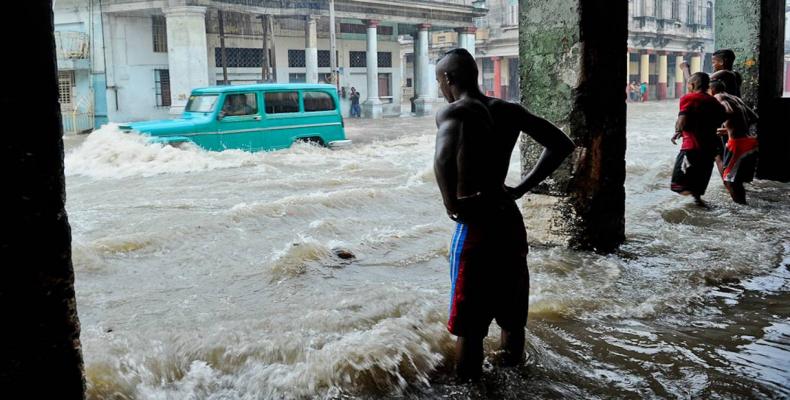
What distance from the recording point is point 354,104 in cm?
2781

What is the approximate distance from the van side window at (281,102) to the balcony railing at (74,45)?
34.5 ft

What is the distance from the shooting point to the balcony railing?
21.0 metres

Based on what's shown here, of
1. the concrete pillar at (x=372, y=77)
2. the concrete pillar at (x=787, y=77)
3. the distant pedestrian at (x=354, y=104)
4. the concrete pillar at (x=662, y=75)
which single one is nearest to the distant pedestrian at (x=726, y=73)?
the concrete pillar at (x=372, y=77)

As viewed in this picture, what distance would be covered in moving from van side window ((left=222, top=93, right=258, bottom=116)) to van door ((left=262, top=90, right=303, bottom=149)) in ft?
0.85

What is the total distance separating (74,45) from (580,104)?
65.6 ft

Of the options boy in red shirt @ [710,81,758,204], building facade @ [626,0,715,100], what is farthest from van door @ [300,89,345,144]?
building facade @ [626,0,715,100]

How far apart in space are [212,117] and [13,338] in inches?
446

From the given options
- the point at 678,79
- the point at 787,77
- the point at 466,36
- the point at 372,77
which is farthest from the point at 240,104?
the point at 787,77

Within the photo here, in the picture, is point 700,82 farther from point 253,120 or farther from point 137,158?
point 137,158

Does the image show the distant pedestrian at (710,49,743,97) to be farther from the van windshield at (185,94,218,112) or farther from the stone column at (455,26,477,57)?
the stone column at (455,26,477,57)

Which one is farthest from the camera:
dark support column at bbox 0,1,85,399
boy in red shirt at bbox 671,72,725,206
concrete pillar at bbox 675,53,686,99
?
concrete pillar at bbox 675,53,686,99

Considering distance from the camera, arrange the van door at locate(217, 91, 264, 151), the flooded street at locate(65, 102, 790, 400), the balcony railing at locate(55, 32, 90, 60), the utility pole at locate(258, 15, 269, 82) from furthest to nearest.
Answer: the utility pole at locate(258, 15, 269, 82)
the balcony railing at locate(55, 32, 90, 60)
the van door at locate(217, 91, 264, 151)
the flooded street at locate(65, 102, 790, 400)

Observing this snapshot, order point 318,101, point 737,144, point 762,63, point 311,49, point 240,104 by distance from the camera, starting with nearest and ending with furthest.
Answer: point 737,144
point 762,63
point 240,104
point 318,101
point 311,49

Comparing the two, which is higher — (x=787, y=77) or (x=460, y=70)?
(x=787, y=77)
